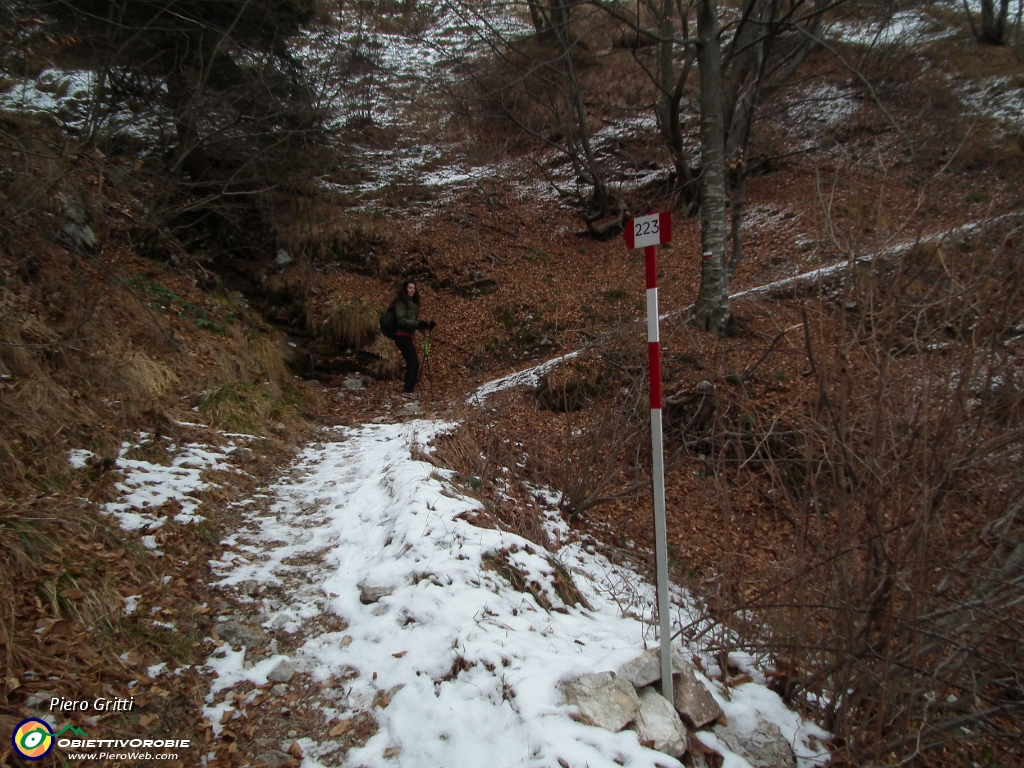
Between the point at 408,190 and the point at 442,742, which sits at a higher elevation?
the point at 408,190

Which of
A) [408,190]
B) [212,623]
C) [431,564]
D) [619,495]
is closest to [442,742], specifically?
[431,564]

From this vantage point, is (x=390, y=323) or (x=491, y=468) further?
(x=390, y=323)

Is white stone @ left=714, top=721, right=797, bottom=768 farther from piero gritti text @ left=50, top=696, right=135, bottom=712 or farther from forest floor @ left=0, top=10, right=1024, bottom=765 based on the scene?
piero gritti text @ left=50, top=696, right=135, bottom=712

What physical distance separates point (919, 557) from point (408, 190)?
16009 mm

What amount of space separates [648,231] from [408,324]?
6.86m

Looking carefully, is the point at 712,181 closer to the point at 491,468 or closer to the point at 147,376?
the point at 491,468

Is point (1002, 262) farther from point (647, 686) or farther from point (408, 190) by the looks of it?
point (408, 190)

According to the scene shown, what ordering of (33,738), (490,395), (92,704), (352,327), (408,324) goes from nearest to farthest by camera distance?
(33,738) < (92,704) < (490,395) < (408,324) < (352,327)

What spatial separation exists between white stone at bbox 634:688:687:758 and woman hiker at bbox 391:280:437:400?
284 inches

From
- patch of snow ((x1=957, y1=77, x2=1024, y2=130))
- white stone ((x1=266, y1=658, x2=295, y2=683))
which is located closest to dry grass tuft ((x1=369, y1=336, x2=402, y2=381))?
white stone ((x1=266, y1=658, x2=295, y2=683))

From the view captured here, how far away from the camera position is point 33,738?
2145 mm

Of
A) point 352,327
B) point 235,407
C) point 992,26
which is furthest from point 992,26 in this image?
point 235,407

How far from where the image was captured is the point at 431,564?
3.74m

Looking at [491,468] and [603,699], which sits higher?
[603,699]
